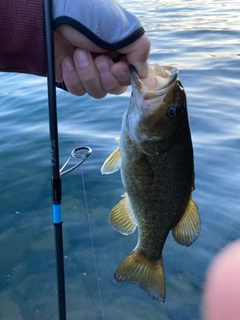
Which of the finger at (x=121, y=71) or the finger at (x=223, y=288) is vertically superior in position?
the finger at (x=121, y=71)

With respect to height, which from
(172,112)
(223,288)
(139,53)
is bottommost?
(223,288)

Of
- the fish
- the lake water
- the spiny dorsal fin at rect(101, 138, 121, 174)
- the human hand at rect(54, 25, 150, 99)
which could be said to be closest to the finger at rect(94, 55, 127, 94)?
the human hand at rect(54, 25, 150, 99)

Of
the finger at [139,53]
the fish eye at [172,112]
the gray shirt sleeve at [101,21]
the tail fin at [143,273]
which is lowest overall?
the tail fin at [143,273]

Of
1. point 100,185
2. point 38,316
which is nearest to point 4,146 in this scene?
point 100,185

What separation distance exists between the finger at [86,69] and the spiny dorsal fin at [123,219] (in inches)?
23.1

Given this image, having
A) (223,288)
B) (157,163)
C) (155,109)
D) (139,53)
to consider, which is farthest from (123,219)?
(223,288)

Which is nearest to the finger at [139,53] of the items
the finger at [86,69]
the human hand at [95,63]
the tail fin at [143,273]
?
the human hand at [95,63]

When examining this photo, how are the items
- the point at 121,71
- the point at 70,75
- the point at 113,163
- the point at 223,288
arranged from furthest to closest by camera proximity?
the point at 223,288, the point at 113,163, the point at 70,75, the point at 121,71

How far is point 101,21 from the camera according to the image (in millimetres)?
1642

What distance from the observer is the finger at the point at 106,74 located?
71.3 inches

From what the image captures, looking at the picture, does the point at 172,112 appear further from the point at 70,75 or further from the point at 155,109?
the point at 70,75

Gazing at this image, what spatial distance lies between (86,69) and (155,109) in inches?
13.9

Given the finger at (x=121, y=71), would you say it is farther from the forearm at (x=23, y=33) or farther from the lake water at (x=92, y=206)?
the lake water at (x=92, y=206)

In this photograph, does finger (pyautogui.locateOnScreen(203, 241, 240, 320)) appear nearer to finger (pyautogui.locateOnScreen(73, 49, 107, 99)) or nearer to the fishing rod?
the fishing rod
